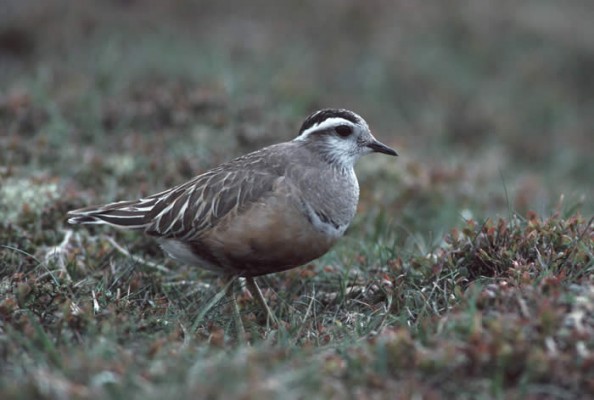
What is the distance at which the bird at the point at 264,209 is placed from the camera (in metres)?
5.75

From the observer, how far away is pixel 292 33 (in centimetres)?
1355

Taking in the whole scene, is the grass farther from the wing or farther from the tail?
the wing

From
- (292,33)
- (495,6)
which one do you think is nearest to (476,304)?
(292,33)

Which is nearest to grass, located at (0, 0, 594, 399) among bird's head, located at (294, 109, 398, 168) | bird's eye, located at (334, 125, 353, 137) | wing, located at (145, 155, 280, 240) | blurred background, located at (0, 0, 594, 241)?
blurred background, located at (0, 0, 594, 241)

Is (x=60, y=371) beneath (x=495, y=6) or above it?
beneath

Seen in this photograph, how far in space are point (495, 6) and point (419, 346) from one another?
12.0 metres

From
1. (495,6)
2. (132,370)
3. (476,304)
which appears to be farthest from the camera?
(495,6)

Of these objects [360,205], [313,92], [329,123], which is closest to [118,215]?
[329,123]

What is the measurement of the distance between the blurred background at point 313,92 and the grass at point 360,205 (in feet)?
0.13

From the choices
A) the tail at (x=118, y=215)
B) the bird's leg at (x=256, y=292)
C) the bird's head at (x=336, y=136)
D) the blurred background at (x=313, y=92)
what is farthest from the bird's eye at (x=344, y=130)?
the blurred background at (x=313, y=92)

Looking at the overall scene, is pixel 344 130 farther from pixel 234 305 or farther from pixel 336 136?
pixel 234 305

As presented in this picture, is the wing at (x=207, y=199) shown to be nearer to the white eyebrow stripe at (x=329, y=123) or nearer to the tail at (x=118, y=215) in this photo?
the tail at (x=118, y=215)

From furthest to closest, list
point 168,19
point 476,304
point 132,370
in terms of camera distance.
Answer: point 168,19, point 476,304, point 132,370

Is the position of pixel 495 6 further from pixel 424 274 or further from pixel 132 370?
pixel 132 370
